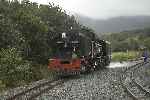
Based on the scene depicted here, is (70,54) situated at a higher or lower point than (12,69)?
higher

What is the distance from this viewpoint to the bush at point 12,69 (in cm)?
2394

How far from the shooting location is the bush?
78.5 feet

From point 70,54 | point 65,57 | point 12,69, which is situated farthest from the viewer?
point 70,54

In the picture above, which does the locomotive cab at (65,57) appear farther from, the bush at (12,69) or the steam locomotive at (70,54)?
the bush at (12,69)

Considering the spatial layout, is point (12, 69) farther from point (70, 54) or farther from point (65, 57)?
point (70, 54)

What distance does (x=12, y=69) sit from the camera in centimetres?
2494

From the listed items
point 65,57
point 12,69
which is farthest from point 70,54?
point 12,69

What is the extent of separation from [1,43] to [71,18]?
21.2 m

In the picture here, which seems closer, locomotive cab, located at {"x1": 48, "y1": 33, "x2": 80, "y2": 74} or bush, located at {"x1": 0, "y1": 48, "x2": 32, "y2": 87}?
bush, located at {"x1": 0, "y1": 48, "x2": 32, "y2": 87}

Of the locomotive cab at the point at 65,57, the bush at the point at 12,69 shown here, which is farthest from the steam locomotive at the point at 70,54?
the bush at the point at 12,69

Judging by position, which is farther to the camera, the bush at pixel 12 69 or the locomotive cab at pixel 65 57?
A: the locomotive cab at pixel 65 57

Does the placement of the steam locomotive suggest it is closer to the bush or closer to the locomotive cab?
the locomotive cab

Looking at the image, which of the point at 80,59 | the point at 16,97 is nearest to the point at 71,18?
the point at 80,59

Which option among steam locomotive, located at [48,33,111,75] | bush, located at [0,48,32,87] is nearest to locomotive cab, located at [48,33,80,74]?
steam locomotive, located at [48,33,111,75]
